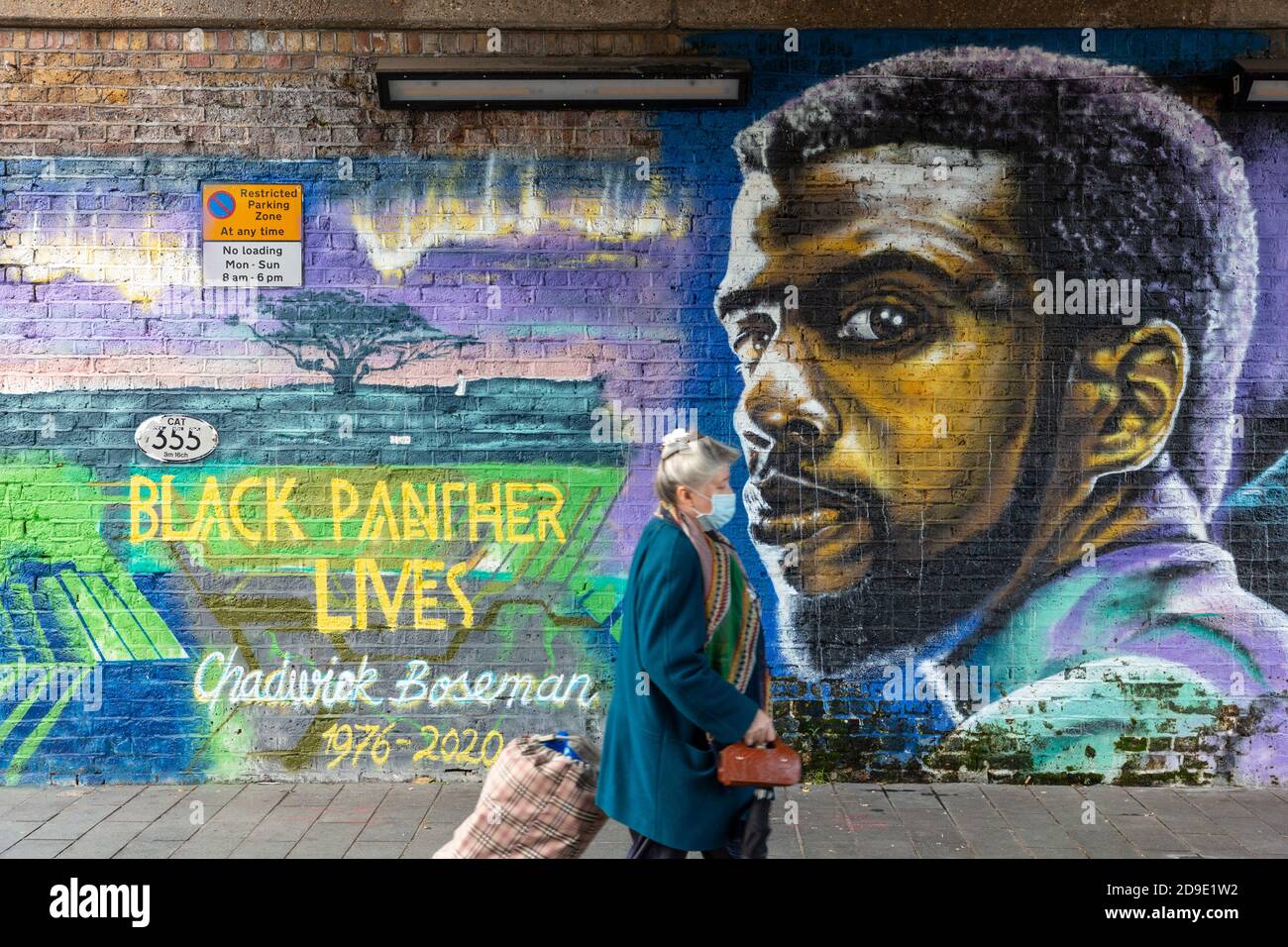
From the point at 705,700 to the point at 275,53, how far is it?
4.55 metres

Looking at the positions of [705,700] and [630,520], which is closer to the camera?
[705,700]

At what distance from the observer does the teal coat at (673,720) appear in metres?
3.73

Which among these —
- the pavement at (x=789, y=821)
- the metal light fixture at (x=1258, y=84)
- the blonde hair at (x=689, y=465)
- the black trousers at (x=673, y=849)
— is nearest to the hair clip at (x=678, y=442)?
the blonde hair at (x=689, y=465)

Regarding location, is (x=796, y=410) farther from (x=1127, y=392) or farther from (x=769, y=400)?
(x=1127, y=392)

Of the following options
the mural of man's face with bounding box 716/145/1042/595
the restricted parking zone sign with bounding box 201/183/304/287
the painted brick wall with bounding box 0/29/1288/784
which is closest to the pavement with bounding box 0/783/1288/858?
the painted brick wall with bounding box 0/29/1288/784

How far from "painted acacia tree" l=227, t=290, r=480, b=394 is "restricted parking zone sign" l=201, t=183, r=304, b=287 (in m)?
0.16

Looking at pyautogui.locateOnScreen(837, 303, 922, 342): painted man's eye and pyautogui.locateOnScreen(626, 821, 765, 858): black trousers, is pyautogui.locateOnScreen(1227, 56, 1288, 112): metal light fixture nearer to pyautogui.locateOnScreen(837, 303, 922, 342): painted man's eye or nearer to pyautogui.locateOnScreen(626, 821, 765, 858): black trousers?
→ pyautogui.locateOnScreen(837, 303, 922, 342): painted man's eye

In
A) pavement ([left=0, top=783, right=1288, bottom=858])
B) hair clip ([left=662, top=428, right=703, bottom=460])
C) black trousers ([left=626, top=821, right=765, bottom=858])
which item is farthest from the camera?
pavement ([left=0, top=783, right=1288, bottom=858])

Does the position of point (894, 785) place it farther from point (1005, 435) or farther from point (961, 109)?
point (961, 109)

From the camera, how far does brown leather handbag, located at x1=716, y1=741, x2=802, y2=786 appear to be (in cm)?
369


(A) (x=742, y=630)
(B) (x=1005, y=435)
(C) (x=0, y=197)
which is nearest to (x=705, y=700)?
(A) (x=742, y=630)

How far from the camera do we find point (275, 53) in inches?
255

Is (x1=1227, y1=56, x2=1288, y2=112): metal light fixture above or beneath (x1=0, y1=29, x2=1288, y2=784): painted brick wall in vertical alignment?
above

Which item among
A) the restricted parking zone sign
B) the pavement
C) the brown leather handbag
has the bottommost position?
the pavement
